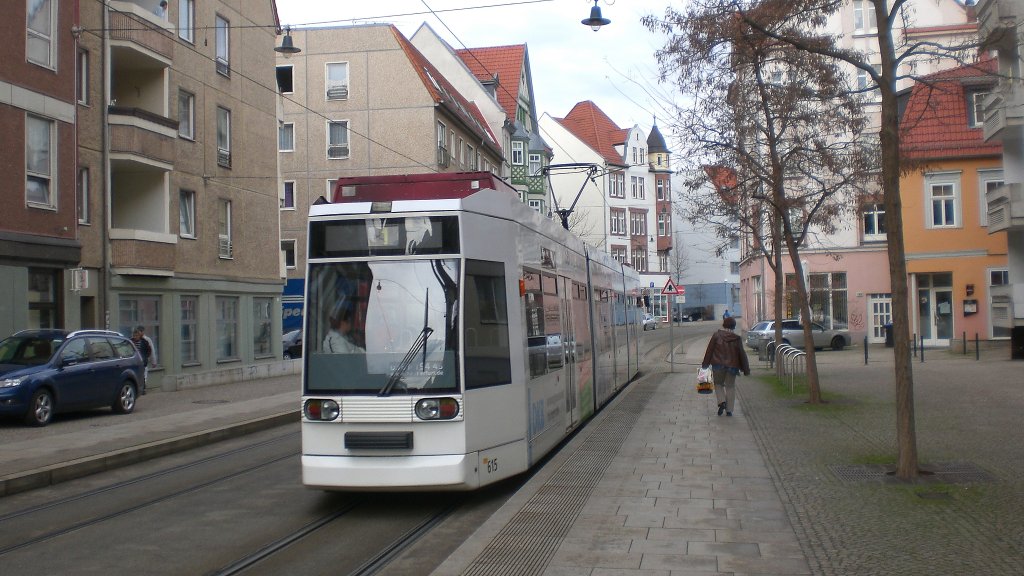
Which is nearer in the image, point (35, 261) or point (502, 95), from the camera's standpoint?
point (35, 261)

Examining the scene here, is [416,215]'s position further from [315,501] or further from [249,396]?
[249,396]

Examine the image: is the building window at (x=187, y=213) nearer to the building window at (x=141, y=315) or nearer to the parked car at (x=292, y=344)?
the building window at (x=141, y=315)

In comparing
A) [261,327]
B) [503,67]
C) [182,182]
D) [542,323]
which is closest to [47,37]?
[182,182]

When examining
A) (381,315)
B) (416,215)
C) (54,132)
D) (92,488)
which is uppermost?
(54,132)

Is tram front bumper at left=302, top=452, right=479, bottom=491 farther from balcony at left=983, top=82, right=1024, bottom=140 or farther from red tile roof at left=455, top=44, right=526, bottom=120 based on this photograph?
red tile roof at left=455, top=44, right=526, bottom=120

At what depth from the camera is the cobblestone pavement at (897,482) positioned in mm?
6809

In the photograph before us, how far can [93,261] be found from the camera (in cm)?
2447

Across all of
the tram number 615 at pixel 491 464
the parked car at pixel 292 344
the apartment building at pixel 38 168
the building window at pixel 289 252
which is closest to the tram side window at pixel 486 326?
the tram number 615 at pixel 491 464

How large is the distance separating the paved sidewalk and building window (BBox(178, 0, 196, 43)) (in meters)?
11.0

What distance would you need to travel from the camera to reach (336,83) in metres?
47.0


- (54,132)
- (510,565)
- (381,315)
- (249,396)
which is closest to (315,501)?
(381,315)

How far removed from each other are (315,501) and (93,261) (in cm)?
1687

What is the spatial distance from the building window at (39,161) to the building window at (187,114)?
21.3 feet

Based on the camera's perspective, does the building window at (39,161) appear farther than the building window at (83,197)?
No
